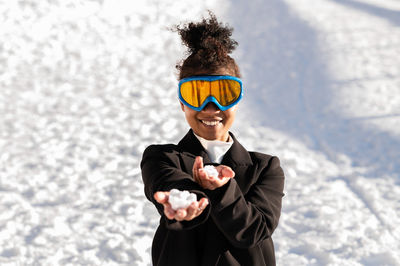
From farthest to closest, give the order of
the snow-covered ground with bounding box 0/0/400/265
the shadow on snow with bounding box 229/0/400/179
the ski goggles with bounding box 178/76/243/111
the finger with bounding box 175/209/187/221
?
the shadow on snow with bounding box 229/0/400/179 < the snow-covered ground with bounding box 0/0/400/265 < the ski goggles with bounding box 178/76/243/111 < the finger with bounding box 175/209/187/221

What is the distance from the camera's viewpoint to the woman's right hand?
1.27 m

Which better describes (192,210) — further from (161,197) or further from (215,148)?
(215,148)

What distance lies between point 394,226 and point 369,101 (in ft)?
9.84

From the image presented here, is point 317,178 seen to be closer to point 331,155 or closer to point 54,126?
point 331,155

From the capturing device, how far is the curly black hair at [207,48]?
5.07 ft

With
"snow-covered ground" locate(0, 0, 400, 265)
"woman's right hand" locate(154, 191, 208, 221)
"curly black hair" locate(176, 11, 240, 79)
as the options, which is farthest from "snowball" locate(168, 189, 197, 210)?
"snow-covered ground" locate(0, 0, 400, 265)

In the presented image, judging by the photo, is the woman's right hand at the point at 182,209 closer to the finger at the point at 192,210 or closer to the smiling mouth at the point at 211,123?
the finger at the point at 192,210

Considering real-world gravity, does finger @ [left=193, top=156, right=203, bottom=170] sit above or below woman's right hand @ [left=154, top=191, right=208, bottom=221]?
above

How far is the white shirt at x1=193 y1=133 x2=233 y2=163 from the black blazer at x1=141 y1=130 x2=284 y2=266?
18mm

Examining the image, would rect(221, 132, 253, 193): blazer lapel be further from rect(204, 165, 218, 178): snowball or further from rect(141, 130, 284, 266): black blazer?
rect(204, 165, 218, 178): snowball

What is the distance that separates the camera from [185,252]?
1.53m

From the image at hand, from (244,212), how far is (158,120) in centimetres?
490

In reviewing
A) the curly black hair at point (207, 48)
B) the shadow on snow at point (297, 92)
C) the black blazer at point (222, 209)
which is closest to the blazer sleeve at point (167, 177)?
the black blazer at point (222, 209)

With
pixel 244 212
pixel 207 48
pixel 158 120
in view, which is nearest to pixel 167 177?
pixel 244 212
